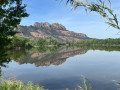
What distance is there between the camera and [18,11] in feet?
50.6

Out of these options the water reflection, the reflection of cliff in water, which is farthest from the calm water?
the water reflection

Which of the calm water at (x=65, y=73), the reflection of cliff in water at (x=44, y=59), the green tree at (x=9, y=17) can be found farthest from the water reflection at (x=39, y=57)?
the green tree at (x=9, y=17)

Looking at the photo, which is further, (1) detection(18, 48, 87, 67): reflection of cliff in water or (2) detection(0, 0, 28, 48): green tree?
(1) detection(18, 48, 87, 67): reflection of cliff in water

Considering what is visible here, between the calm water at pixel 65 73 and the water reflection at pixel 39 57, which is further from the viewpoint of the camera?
the water reflection at pixel 39 57

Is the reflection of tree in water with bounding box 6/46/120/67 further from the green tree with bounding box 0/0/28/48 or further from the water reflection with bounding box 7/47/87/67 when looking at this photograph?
the green tree with bounding box 0/0/28/48

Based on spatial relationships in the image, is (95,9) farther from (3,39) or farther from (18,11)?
(18,11)

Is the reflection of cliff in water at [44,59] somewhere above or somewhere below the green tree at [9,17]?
below

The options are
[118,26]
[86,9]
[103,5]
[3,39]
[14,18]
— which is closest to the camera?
[118,26]

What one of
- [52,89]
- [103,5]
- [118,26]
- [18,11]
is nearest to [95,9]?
[103,5]

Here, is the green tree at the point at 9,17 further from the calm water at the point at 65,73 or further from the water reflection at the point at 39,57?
the water reflection at the point at 39,57

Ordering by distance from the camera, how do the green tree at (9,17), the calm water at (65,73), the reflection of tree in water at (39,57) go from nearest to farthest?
1. the green tree at (9,17)
2. the calm water at (65,73)
3. the reflection of tree in water at (39,57)

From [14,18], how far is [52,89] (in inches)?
456

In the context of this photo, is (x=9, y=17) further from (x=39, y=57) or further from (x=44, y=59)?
(x=39, y=57)

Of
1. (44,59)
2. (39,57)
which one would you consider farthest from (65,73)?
(39,57)
